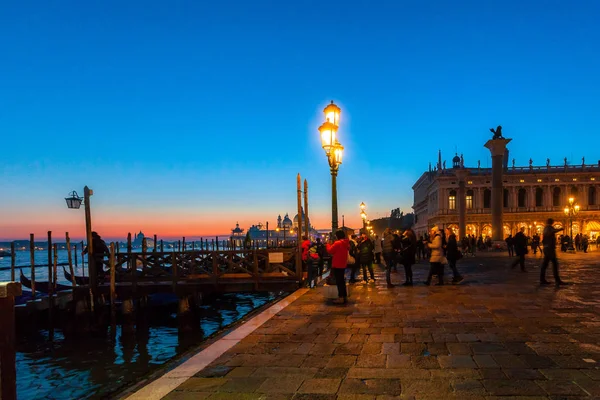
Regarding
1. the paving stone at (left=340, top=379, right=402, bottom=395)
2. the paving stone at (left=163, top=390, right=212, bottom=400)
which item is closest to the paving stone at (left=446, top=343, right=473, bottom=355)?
the paving stone at (left=340, top=379, right=402, bottom=395)

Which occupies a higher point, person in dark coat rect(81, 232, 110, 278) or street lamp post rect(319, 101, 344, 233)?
street lamp post rect(319, 101, 344, 233)

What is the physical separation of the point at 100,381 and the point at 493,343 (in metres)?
7.09

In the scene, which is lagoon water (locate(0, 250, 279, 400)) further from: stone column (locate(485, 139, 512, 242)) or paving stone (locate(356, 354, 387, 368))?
stone column (locate(485, 139, 512, 242))

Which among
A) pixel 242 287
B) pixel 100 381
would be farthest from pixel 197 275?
pixel 100 381

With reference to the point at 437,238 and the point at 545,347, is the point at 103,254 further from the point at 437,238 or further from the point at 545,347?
the point at 545,347

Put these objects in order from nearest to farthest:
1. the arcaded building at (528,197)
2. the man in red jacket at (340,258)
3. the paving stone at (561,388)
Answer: the paving stone at (561,388) → the man in red jacket at (340,258) → the arcaded building at (528,197)

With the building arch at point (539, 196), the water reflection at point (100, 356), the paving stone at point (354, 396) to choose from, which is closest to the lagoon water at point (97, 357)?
the water reflection at point (100, 356)

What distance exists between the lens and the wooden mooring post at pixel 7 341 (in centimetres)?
298

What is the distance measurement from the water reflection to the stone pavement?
178 cm

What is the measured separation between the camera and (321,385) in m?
4.62

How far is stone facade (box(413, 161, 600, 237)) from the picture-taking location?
70.2 meters

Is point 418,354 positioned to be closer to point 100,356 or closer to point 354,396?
point 354,396

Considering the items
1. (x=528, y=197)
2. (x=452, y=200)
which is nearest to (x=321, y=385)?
(x=452, y=200)

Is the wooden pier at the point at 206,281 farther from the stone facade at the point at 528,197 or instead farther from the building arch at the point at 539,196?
the building arch at the point at 539,196
